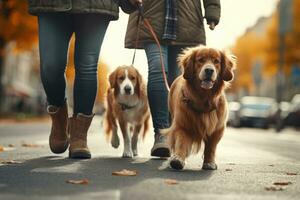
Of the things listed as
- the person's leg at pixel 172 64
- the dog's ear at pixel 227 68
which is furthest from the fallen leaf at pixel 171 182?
the person's leg at pixel 172 64

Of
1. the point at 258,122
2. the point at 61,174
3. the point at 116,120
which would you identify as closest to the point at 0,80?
the point at 258,122

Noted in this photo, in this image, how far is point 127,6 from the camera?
6.71 metres

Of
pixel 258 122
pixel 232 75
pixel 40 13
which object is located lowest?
pixel 258 122

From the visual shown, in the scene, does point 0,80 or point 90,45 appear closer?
point 90,45

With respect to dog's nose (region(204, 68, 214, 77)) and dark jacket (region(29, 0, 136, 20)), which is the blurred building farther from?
dog's nose (region(204, 68, 214, 77))

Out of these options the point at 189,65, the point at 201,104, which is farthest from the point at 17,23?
the point at 201,104

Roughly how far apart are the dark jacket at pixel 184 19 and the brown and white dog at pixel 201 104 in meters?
1.05

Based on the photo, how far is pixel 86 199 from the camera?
3.88 meters

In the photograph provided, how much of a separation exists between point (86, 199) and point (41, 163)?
223 cm

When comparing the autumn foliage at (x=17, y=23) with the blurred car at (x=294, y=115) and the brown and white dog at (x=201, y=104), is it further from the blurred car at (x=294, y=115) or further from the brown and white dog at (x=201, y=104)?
the brown and white dog at (x=201, y=104)

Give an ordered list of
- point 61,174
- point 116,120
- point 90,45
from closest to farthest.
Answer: point 61,174
point 90,45
point 116,120

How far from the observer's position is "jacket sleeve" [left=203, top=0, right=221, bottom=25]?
6.96 meters

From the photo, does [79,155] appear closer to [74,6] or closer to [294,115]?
[74,6]

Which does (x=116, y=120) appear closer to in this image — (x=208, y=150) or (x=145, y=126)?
(x=145, y=126)
